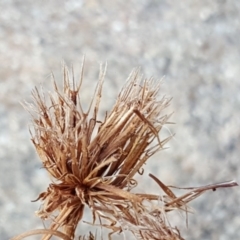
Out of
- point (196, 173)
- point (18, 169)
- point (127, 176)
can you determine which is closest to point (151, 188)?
point (196, 173)

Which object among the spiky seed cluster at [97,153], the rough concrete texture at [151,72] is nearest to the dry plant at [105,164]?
the spiky seed cluster at [97,153]

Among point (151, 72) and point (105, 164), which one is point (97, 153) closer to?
point (105, 164)

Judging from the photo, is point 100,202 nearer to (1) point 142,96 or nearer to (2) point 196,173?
(1) point 142,96

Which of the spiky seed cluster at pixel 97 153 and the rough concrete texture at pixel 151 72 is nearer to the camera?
the spiky seed cluster at pixel 97 153

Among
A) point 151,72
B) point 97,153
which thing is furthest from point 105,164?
point 151,72

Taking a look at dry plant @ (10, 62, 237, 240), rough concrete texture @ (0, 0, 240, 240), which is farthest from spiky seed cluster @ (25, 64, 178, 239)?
rough concrete texture @ (0, 0, 240, 240)

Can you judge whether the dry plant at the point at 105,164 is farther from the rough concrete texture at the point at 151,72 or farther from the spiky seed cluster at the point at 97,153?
the rough concrete texture at the point at 151,72

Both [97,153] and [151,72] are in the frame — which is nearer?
[97,153]
